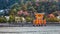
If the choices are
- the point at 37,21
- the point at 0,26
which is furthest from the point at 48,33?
the point at 0,26

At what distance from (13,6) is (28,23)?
111 centimetres

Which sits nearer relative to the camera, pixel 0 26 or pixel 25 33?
pixel 25 33

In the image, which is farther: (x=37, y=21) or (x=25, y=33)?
(x=37, y=21)

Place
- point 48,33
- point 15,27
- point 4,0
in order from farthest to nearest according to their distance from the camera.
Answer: point 4,0
point 15,27
point 48,33

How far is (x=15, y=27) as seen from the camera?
24.6 feet

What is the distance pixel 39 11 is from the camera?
8484 millimetres

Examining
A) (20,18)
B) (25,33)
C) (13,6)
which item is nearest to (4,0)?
(13,6)

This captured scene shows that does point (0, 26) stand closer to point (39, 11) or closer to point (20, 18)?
point (20, 18)

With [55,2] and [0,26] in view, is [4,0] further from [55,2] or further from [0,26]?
[55,2]

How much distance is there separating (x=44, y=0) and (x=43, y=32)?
99.2 inches

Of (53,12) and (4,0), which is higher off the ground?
(4,0)

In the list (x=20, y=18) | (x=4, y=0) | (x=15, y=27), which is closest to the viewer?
(x=15, y=27)

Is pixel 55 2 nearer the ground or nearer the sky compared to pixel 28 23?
nearer the sky

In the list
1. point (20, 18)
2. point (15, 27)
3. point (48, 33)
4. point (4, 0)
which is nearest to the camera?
point (48, 33)
